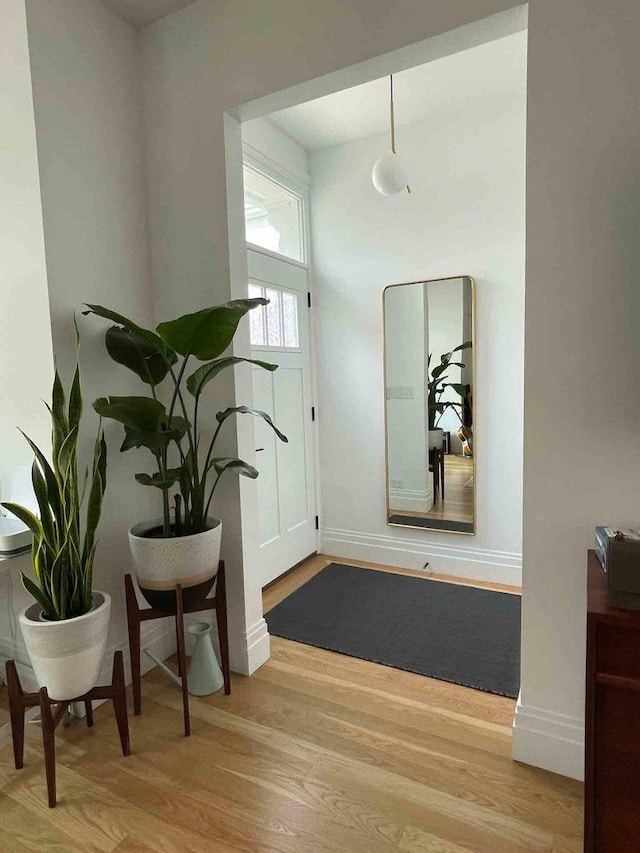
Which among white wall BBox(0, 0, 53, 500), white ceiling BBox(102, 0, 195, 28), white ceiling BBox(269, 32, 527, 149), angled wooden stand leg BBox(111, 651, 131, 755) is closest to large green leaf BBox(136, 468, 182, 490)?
white wall BBox(0, 0, 53, 500)

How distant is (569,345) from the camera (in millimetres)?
1484

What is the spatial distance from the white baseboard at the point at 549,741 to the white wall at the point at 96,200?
1.60 m

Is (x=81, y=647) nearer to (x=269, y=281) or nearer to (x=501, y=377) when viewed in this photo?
(x=269, y=281)

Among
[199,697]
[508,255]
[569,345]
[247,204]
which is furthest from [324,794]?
[247,204]

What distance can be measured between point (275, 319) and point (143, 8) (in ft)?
5.17

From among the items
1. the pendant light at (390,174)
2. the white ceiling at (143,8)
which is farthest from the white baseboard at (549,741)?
the white ceiling at (143,8)

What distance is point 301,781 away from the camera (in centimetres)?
158

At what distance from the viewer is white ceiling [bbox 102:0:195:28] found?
77.6 inches

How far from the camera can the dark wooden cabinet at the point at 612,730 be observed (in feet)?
3.77

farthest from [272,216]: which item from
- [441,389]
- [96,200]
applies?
Answer: [441,389]

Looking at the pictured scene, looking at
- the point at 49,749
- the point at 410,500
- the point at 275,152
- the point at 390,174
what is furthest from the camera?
the point at 410,500

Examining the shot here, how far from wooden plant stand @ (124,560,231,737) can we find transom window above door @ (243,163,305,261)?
6.51 ft

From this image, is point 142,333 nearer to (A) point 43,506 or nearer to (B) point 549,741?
(A) point 43,506

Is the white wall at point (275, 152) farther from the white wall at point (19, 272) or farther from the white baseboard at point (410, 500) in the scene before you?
the white baseboard at point (410, 500)
